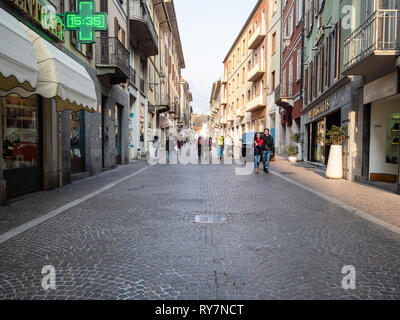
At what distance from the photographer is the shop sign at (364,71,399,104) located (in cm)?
855

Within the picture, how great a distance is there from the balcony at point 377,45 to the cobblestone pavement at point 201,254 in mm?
4293

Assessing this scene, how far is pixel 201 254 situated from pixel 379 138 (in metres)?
8.99

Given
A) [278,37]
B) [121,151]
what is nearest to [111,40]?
[121,151]

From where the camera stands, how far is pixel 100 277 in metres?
3.18

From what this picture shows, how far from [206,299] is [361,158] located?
9635 millimetres

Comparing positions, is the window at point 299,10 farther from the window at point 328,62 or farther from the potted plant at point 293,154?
the potted plant at point 293,154

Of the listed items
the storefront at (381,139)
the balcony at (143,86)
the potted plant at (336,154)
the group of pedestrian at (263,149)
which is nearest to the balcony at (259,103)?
the balcony at (143,86)

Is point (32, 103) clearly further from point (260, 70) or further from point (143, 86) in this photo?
point (260, 70)

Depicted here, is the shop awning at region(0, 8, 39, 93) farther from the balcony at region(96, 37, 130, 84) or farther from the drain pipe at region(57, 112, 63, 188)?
the balcony at region(96, 37, 130, 84)

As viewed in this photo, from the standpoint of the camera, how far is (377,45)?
27.1 ft

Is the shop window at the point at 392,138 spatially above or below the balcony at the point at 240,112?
below

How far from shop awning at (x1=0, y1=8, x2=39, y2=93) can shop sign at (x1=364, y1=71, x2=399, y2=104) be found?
8.46m

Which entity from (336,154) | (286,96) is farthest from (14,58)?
(286,96)

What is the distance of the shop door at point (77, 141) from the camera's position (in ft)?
36.9
